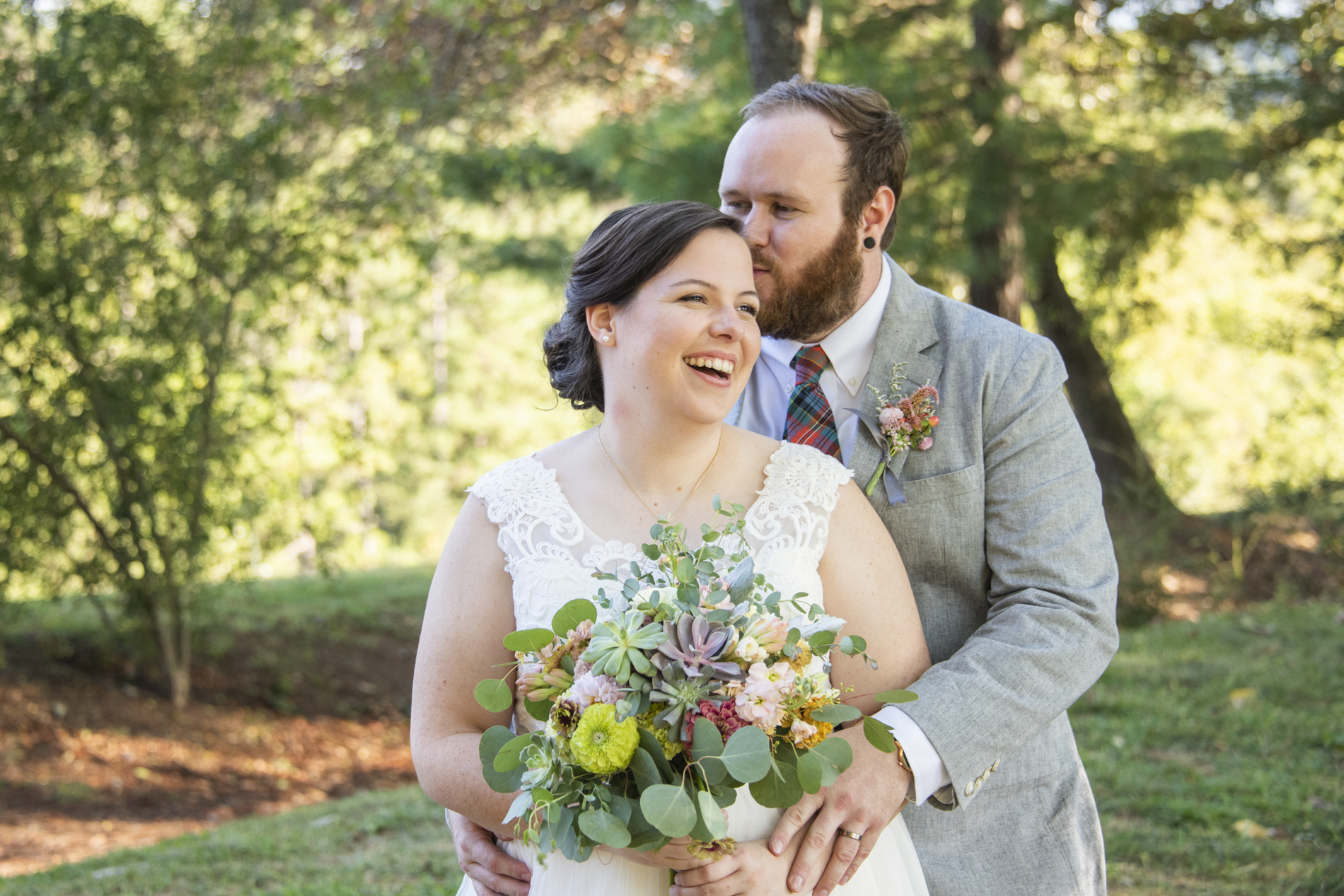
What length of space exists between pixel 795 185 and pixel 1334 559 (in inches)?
315

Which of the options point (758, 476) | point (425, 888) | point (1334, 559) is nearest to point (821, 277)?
point (758, 476)

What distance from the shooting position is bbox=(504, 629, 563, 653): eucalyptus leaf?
2.00 metres

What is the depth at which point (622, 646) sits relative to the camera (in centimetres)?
185

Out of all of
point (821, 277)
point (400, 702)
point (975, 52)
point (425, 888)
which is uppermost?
point (975, 52)

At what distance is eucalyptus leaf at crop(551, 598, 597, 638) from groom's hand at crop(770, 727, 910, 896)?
1.81ft

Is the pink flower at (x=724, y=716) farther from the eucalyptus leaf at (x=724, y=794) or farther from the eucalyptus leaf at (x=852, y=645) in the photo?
the eucalyptus leaf at (x=852, y=645)

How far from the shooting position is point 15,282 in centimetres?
707

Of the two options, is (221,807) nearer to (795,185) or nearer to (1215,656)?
(795,185)

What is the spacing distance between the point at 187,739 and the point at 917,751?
6327mm

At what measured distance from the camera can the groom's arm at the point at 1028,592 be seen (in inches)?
92.0

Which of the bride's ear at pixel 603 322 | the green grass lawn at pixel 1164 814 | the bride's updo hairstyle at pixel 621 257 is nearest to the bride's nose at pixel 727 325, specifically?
the bride's updo hairstyle at pixel 621 257

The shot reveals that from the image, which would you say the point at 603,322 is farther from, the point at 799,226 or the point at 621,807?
the point at 621,807

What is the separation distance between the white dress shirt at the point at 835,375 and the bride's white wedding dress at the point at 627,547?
32cm

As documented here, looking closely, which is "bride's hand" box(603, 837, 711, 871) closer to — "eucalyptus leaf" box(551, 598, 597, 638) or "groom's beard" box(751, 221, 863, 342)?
"eucalyptus leaf" box(551, 598, 597, 638)
